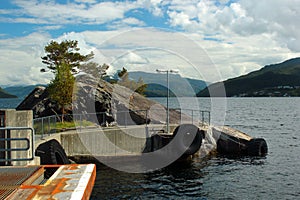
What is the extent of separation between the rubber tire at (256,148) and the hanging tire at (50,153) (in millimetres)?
18194

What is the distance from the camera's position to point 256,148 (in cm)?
3222

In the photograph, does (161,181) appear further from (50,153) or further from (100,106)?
(100,106)

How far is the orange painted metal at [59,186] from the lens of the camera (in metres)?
7.23

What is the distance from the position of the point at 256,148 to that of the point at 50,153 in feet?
65.9

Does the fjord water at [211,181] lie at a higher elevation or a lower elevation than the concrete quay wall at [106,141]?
lower

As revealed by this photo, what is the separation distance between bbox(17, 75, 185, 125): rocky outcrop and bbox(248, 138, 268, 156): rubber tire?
7.40 metres

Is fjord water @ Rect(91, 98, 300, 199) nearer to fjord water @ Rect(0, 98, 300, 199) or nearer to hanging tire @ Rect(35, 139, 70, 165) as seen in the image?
A: fjord water @ Rect(0, 98, 300, 199)

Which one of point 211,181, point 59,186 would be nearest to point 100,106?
point 211,181

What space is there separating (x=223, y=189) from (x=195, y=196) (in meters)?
2.28

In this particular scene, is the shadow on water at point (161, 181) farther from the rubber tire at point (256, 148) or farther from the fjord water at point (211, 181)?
the rubber tire at point (256, 148)

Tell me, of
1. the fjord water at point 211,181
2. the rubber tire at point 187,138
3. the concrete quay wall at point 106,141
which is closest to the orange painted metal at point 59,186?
the fjord water at point 211,181

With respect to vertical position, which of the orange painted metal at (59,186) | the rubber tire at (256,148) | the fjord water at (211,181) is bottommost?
the fjord water at (211,181)

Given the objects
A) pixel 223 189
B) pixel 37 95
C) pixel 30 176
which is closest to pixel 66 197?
pixel 30 176

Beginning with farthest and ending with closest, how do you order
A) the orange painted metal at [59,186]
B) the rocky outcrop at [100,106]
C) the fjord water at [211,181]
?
the rocky outcrop at [100,106], the fjord water at [211,181], the orange painted metal at [59,186]
